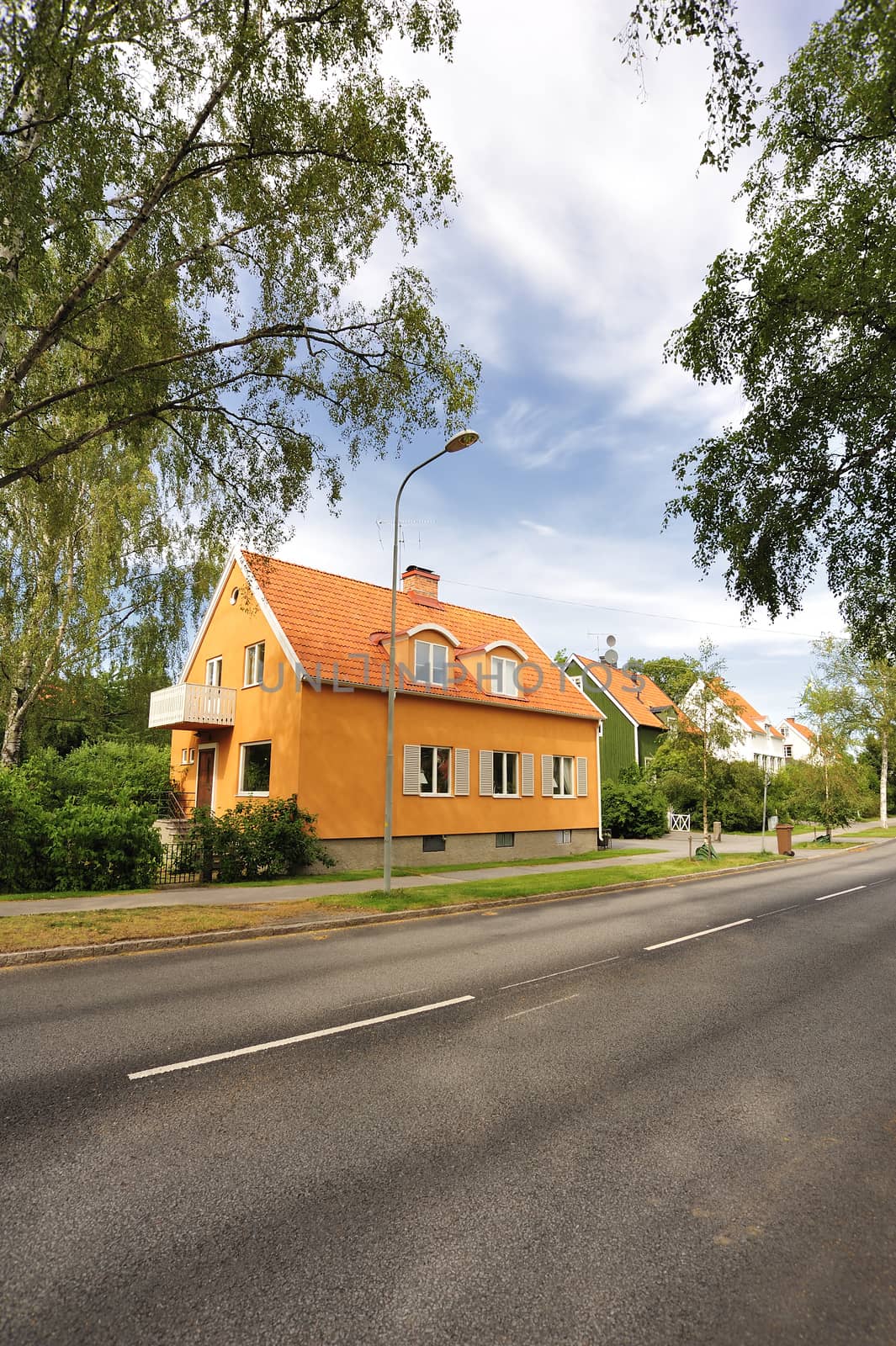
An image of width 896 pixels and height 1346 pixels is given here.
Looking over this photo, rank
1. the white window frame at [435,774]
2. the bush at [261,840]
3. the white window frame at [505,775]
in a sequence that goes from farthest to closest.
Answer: the white window frame at [505,775]
the white window frame at [435,774]
the bush at [261,840]

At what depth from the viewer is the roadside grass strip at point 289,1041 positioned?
5230 millimetres

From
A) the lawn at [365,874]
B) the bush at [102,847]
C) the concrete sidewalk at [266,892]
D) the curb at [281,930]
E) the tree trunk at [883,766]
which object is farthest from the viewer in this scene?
the tree trunk at [883,766]

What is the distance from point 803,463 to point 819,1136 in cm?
1010

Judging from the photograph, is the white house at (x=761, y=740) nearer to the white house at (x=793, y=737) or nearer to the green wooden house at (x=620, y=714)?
the white house at (x=793, y=737)

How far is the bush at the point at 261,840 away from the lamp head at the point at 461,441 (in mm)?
9390

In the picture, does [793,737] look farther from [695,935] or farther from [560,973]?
[560,973]

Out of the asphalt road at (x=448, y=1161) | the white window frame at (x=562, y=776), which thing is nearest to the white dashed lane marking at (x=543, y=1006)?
the asphalt road at (x=448, y=1161)

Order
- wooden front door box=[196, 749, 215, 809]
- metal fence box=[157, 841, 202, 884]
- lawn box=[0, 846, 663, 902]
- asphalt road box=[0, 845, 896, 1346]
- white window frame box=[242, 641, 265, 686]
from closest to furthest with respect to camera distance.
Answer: asphalt road box=[0, 845, 896, 1346]
lawn box=[0, 846, 663, 902]
metal fence box=[157, 841, 202, 884]
white window frame box=[242, 641, 265, 686]
wooden front door box=[196, 749, 215, 809]

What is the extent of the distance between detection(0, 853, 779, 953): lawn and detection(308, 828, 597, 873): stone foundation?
3791mm

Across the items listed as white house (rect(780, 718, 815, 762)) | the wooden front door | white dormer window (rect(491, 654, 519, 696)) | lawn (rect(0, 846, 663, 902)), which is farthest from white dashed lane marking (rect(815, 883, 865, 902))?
white house (rect(780, 718, 815, 762))

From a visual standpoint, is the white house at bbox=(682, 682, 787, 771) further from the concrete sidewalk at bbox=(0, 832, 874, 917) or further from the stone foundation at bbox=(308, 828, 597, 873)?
the concrete sidewalk at bbox=(0, 832, 874, 917)

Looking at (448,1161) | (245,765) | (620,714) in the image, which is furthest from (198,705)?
(620,714)

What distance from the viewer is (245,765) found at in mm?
21109

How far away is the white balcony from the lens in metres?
21.2
